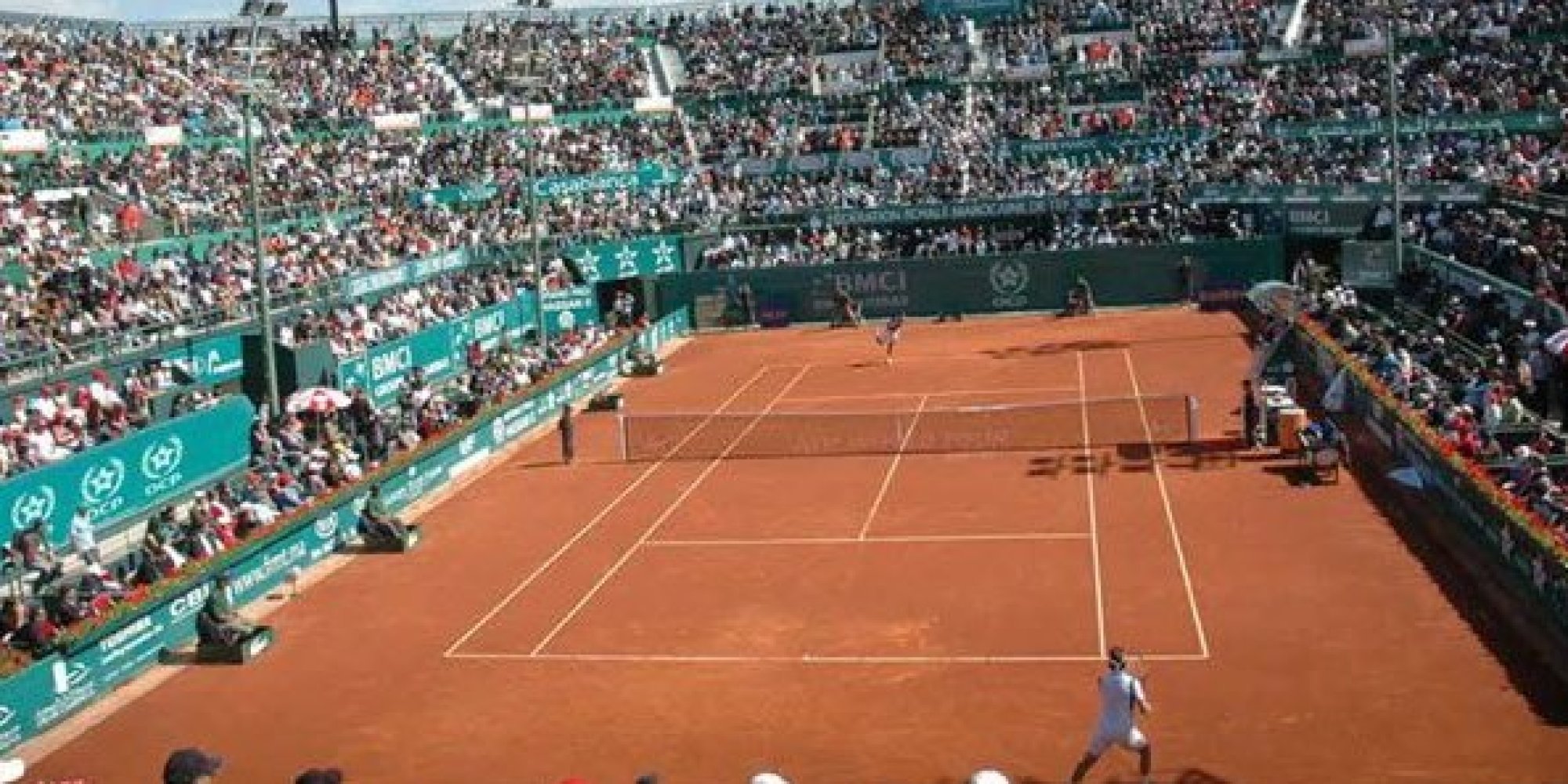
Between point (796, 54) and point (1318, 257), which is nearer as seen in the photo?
point (1318, 257)

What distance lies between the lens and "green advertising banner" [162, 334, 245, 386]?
115ft

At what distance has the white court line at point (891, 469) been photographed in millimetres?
27422

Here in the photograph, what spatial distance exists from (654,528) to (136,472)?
33.2ft

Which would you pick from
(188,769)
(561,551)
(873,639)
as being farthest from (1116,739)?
(561,551)

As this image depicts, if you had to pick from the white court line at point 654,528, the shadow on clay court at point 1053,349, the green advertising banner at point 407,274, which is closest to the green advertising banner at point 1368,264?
the shadow on clay court at point 1053,349

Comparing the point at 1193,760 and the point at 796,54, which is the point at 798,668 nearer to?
the point at 1193,760

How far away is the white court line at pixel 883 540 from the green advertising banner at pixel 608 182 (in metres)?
34.2

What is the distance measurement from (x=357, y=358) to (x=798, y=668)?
21505 millimetres

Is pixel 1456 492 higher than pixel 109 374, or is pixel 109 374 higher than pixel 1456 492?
pixel 109 374

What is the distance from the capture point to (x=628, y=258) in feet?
186

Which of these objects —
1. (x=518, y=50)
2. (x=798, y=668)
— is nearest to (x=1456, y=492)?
(x=798, y=668)

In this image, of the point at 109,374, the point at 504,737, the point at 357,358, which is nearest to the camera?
the point at 504,737

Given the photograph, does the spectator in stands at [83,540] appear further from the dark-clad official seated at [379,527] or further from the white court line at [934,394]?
the white court line at [934,394]

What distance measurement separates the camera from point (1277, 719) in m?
17.2
